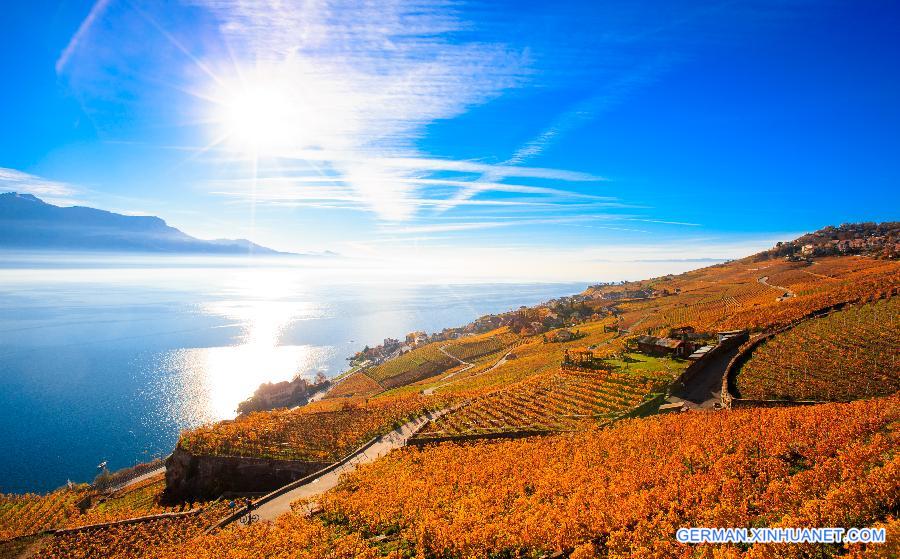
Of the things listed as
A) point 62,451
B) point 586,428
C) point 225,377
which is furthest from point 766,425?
point 225,377

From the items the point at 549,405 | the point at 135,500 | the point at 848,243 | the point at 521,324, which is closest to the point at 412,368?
the point at 521,324

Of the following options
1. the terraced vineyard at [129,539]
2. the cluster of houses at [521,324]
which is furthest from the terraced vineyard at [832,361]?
the cluster of houses at [521,324]

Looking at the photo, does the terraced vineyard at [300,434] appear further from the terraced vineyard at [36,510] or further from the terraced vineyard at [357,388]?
the terraced vineyard at [357,388]

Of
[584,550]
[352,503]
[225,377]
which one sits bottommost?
[225,377]

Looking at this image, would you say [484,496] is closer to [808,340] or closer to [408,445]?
[408,445]

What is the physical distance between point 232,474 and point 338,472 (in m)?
10.6

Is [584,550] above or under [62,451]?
above

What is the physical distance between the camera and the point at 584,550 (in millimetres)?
10578

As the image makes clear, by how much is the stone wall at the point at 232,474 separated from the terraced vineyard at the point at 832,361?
108 ft

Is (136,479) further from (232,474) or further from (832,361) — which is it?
(832,361)

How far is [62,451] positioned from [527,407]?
79.7 meters

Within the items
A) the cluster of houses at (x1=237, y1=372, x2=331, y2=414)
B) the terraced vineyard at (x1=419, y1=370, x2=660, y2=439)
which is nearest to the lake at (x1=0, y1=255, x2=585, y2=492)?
the cluster of houses at (x1=237, y1=372, x2=331, y2=414)

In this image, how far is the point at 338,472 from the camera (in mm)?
25844

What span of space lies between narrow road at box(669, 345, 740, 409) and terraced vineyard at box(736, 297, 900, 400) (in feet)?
5.58
